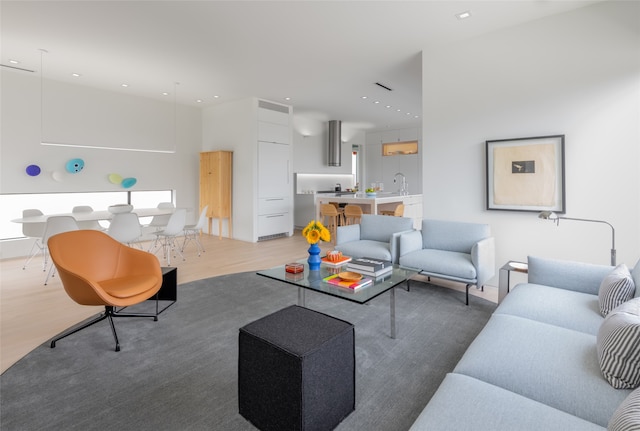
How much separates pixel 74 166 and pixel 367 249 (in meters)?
5.58

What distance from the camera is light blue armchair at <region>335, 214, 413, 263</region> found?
4.05 metres

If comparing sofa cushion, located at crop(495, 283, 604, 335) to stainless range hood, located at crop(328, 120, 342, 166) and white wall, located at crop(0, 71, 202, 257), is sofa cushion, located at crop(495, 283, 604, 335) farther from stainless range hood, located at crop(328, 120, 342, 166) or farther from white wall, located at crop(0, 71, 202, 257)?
stainless range hood, located at crop(328, 120, 342, 166)

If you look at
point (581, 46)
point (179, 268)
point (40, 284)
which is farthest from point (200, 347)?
point (581, 46)

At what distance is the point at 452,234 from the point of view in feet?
13.1

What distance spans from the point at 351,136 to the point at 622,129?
8082 millimetres

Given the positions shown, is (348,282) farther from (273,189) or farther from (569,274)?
(273,189)

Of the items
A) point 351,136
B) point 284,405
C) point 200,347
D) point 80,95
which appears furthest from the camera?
point 351,136

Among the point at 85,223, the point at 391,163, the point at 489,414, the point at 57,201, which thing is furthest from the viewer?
the point at 391,163

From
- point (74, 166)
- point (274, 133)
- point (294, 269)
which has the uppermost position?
point (274, 133)

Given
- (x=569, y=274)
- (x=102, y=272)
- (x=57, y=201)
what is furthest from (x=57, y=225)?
(x=569, y=274)

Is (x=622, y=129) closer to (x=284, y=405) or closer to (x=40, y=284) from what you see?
(x=284, y=405)

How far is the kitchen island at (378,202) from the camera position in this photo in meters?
6.38

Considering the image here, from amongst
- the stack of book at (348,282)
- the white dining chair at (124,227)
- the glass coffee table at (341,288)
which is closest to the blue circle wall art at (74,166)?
the white dining chair at (124,227)

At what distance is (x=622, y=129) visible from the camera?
3.28m
